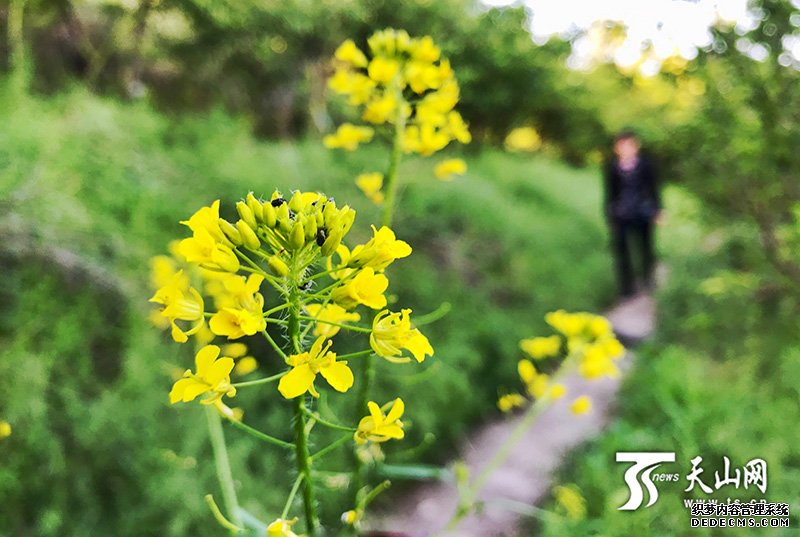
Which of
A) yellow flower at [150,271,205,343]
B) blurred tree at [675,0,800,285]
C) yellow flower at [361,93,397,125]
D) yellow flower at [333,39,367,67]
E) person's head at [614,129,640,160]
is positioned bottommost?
yellow flower at [150,271,205,343]

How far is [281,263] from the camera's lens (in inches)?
31.0

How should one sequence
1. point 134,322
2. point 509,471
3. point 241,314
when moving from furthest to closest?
point 509,471 → point 134,322 → point 241,314

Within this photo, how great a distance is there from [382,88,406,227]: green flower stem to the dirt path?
147 centimetres

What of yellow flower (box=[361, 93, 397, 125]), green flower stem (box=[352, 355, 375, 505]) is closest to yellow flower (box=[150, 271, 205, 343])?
green flower stem (box=[352, 355, 375, 505])

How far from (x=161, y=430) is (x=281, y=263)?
1.71 m

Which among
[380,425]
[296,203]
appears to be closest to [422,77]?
[296,203]

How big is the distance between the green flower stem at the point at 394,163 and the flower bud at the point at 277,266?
510 millimetres

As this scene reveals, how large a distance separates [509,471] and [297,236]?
2542mm

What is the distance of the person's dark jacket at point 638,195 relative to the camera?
4.78m

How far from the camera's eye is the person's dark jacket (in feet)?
15.7

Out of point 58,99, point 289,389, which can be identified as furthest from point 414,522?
point 58,99

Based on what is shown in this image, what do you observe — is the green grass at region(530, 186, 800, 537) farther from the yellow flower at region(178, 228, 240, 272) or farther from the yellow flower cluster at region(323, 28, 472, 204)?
the yellow flower at region(178, 228, 240, 272)

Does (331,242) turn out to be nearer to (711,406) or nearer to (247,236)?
(247,236)

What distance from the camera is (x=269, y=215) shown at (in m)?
0.80
